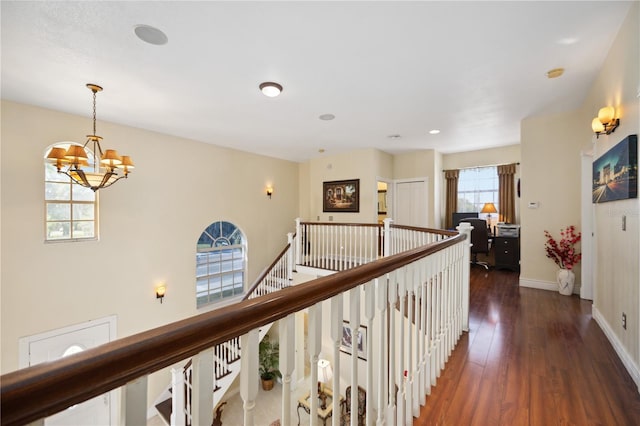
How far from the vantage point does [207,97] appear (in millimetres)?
3488

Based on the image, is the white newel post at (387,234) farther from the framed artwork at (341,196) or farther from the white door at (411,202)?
the white door at (411,202)

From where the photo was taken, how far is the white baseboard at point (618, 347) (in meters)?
1.91

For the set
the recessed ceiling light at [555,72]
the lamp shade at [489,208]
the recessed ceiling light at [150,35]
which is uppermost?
the recessed ceiling light at [555,72]

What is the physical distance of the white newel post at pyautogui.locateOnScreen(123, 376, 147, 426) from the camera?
503 mm

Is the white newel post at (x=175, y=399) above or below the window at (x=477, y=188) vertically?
below

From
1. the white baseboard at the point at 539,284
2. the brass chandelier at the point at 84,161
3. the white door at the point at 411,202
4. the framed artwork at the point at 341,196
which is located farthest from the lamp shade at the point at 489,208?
the brass chandelier at the point at 84,161

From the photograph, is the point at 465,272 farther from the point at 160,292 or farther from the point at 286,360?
the point at 160,292

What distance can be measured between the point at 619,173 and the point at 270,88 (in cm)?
339

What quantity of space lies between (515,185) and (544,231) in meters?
2.18

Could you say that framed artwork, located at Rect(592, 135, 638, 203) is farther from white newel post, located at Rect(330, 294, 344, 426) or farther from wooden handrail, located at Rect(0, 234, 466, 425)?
wooden handrail, located at Rect(0, 234, 466, 425)

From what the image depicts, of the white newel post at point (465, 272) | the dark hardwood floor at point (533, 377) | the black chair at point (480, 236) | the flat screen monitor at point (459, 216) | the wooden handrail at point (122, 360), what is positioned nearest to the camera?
the wooden handrail at point (122, 360)

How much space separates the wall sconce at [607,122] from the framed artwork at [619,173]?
0.73 feet

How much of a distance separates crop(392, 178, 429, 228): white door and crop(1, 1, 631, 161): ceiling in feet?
7.92

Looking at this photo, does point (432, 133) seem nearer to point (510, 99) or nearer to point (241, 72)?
point (510, 99)
